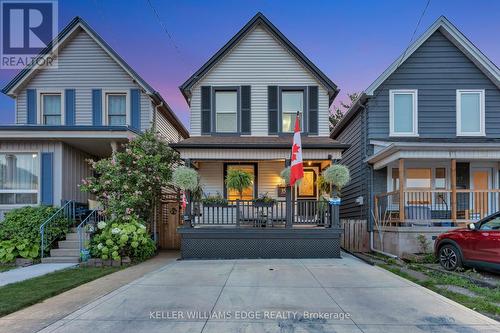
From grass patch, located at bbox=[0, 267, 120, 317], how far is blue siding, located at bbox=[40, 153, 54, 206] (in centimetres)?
381

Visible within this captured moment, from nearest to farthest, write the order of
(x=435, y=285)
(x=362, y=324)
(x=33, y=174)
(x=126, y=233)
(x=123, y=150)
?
(x=362, y=324)
(x=435, y=285)
(x=126, y=233)
(x=33, y=174)
(x=123, y=150)

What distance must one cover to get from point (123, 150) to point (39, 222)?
11.8 feet

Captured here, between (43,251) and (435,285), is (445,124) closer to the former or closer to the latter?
(435,285)

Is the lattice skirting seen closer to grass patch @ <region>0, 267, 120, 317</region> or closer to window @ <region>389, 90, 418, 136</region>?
grass patch @ <region>0, 267, 120, 317</region>

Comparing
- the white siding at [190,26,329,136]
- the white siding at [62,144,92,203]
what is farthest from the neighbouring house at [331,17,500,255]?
the white siding at [62,144,92,203]

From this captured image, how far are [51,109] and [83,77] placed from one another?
177 cm

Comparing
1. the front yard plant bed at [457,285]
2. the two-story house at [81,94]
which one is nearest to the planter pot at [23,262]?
the two-story house at [81,94]

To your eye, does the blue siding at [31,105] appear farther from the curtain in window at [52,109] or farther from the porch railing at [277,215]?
the porch railing at [277,215]

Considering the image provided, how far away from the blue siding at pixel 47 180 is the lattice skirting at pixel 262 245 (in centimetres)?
490

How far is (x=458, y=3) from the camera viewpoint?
12875 mm

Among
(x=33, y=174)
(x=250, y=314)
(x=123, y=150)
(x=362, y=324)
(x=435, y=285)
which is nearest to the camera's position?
(x=362, y=324)

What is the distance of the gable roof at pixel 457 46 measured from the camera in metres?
13.0

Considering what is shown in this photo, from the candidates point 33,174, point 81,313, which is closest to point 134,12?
point 33,174

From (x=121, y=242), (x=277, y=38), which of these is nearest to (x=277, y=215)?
(x=121, y=242)
